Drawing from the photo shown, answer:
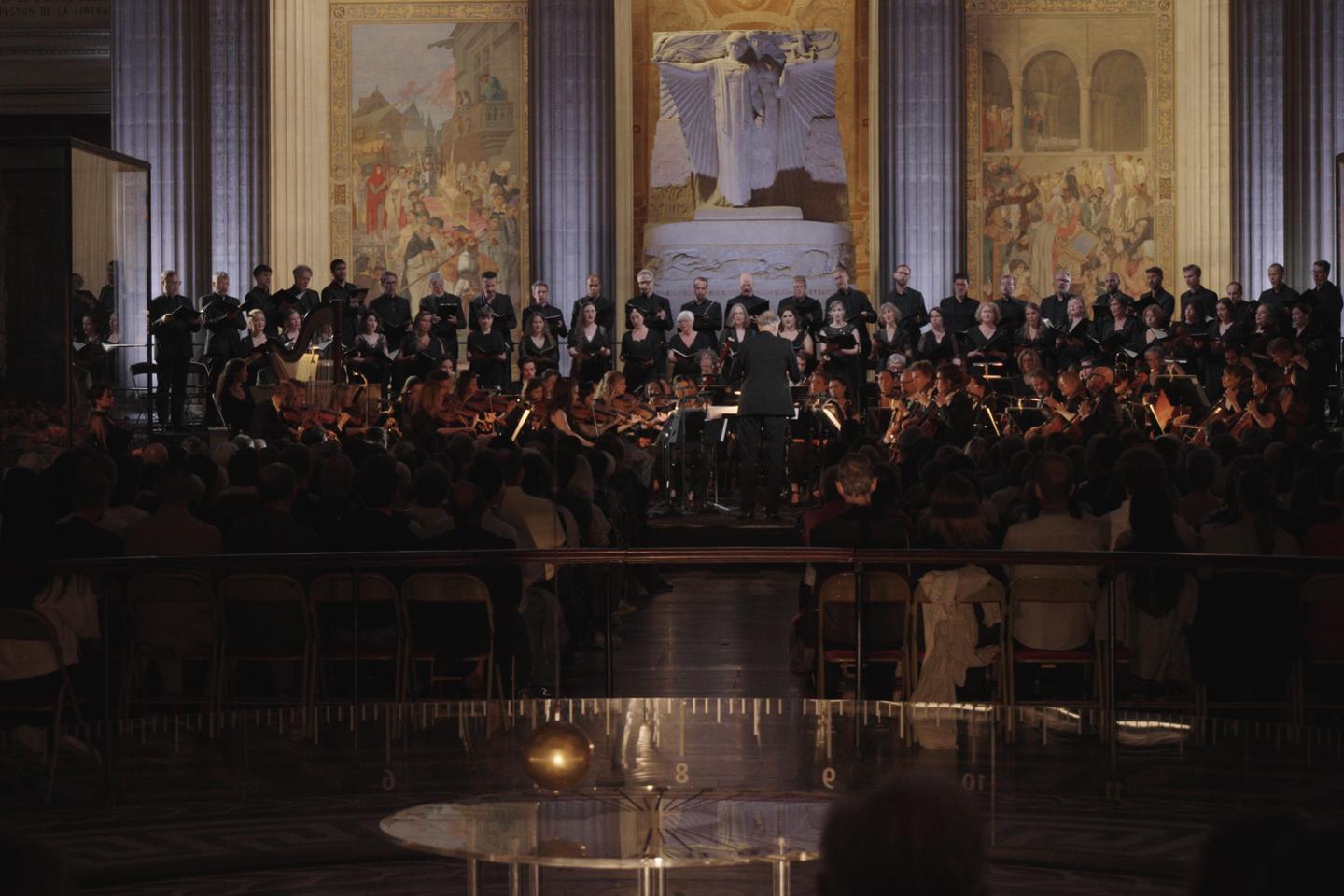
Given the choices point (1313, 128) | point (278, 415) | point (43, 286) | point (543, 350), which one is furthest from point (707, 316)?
point (43, 286)

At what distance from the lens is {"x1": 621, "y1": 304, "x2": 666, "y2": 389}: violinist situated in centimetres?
1962

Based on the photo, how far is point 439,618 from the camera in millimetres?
7012

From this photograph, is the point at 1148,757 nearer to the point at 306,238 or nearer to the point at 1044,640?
the point at 1044,640

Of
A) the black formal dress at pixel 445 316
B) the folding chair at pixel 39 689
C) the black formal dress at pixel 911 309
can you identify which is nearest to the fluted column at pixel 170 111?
the black formal dress at pixel 445 316

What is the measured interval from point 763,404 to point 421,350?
559 centimetres

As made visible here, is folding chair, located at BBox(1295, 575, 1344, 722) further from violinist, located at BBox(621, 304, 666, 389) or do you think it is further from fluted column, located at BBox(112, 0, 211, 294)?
fluted column, located at BBox(112, 0, 211, 294)

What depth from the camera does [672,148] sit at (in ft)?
77.6

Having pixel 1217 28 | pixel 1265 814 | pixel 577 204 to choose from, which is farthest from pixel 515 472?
pixel 1217 28

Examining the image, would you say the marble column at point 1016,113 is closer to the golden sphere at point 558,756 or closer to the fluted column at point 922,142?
the fluted column at point 922,142

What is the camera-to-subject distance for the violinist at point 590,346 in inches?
739

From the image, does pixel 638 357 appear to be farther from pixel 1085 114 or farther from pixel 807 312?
pixel 1085 114

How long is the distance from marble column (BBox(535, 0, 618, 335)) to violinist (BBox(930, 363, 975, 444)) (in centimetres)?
763

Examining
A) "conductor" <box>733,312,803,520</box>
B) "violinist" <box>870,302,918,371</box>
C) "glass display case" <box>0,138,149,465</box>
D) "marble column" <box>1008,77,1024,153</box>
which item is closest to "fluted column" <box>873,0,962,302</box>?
"marble column" <box>1008,77,1024,153</box>

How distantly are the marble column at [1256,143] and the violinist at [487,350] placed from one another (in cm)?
848
